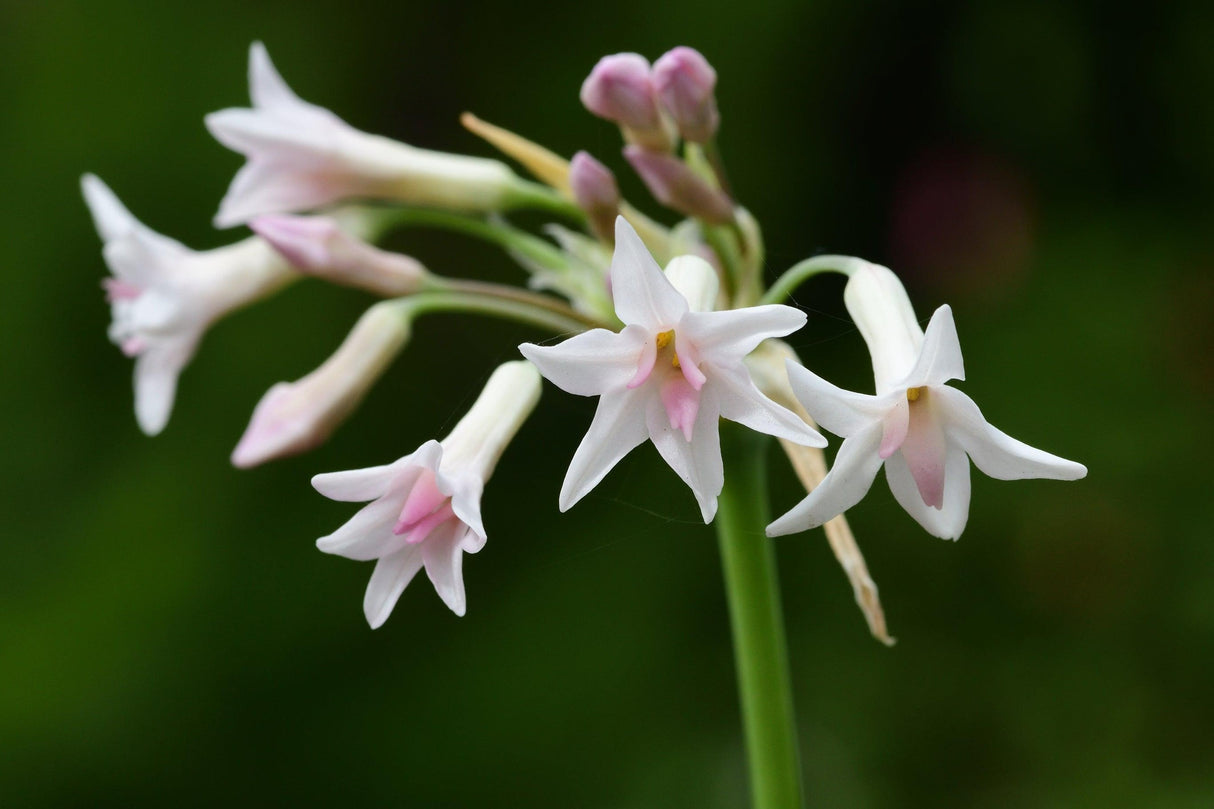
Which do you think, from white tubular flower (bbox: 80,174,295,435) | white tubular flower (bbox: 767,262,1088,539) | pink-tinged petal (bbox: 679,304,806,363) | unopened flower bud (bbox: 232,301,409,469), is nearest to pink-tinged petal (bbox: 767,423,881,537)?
white tubular flower (bbox: 767,262,1088,539)

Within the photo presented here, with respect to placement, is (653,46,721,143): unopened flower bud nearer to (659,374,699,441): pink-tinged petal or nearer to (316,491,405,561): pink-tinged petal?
(659,374,699,441): pink-tinged petal

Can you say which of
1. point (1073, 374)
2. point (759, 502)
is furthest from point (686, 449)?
point (1073, 374)

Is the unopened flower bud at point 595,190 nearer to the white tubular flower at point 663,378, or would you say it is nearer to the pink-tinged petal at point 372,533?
the white tubular flower at point 663,378

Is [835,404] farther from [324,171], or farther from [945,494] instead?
[324,171]

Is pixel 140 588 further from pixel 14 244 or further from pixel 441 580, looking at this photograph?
pixel 441 580

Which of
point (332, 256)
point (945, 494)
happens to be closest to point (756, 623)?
point (945, 494)

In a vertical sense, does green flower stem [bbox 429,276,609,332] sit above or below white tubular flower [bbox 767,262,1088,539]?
above
